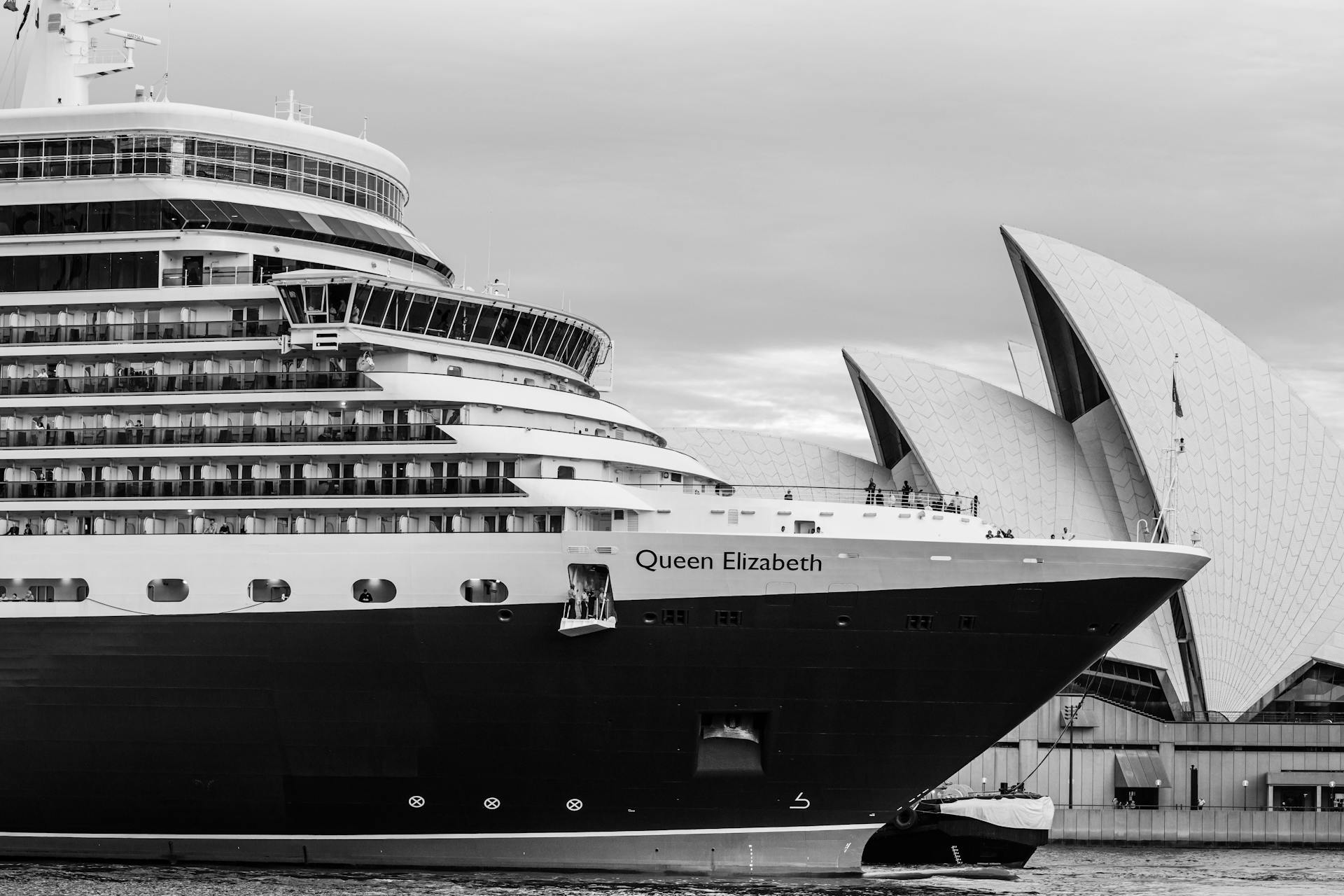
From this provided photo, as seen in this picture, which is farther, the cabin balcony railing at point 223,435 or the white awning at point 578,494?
the cabin balcony railing at point 223,435

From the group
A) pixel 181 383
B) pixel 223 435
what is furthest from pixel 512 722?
pixel 181 383

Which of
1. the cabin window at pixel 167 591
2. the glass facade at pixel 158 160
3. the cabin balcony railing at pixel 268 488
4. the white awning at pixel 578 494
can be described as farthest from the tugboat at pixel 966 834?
the glass facade at pixel 158 160

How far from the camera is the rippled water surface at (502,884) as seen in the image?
2970cm

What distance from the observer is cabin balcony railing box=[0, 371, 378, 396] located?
3294 centimetres

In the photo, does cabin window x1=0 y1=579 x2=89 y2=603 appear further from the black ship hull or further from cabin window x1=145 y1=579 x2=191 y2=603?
cabin window x1=145 y1=579 x2=191 y2=603

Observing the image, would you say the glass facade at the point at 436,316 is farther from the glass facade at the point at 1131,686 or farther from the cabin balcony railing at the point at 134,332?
the glass facade at the point at 1131,686

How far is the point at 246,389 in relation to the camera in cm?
3309

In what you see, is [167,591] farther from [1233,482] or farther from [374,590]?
[1233,482]

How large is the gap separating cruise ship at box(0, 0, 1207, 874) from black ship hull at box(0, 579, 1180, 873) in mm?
51

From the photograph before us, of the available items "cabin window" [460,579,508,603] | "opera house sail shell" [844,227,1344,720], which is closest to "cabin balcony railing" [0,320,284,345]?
"cabin window" [460,579,508,603]

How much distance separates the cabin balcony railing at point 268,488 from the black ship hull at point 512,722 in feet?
7.17

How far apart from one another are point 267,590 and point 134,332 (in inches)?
228

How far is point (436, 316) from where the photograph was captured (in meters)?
33.8

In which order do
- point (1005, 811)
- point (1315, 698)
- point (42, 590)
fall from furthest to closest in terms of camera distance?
point (1315, 698) < point (1005, 811) < point (42, 590)
